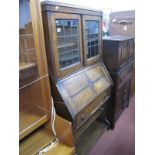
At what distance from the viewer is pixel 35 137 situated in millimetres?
1193

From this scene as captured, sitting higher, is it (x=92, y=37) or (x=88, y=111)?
(x=92, y=37)

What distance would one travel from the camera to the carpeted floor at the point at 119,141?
1.86 meters

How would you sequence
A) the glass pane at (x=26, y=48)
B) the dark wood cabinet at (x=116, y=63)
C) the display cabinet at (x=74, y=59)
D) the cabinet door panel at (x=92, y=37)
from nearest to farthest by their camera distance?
the glass pane at (x=26, y=48) < the display cabinet at (x=74, y=59) < the cabinet door panel at (x=92, y=37) < the dark wood cabinet at (x=116, y=63)

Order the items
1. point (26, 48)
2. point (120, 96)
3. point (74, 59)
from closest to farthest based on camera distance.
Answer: point (26, 48), point (74, 59), point (120, 96)

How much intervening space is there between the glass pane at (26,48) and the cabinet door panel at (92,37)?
0.70 meters

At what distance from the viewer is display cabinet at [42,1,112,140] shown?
1.21m

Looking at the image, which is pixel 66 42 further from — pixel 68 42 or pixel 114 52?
pixel 114 52

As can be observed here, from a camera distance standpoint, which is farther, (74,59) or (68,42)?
(74,59)

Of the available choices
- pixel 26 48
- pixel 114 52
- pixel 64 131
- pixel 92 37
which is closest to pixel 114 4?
pixel 114 52

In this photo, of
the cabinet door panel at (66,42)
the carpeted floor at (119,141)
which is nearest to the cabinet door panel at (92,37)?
the cabinet door panel at (66,42)

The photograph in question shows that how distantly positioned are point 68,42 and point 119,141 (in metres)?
1.44

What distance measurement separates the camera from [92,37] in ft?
5.74

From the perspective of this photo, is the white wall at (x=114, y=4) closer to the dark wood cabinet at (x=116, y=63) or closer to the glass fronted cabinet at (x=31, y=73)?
the dark wood cabinet at (x=116, y=63)
